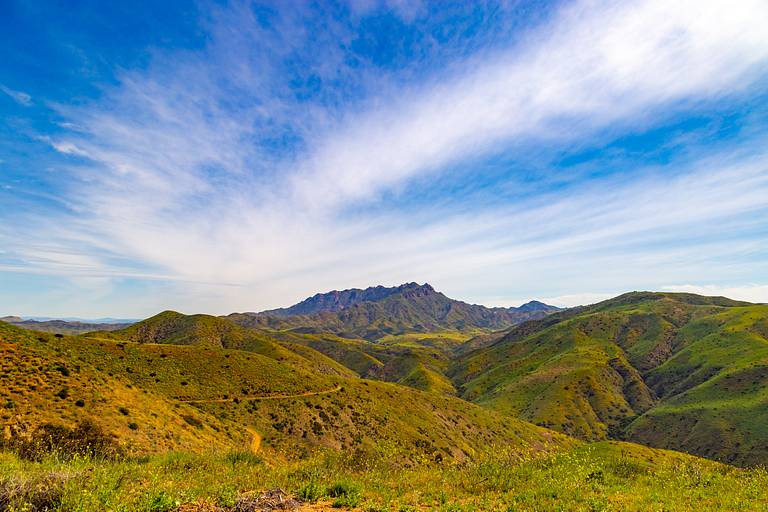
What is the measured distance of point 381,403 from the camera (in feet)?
286

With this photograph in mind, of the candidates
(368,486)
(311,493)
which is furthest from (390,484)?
(311,493)

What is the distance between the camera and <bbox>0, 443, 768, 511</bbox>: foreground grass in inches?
392

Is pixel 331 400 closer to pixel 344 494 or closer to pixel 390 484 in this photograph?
pixel 390 484

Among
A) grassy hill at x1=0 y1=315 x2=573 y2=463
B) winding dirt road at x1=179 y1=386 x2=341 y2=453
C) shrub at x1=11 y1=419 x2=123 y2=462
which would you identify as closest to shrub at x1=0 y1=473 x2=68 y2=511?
grassy hill at x1=0 y1=315 x2=573 y2=463

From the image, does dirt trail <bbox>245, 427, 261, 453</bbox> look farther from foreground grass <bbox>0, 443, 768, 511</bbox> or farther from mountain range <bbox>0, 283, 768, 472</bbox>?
foreground grass <bbox>0, 443, 768, 511</bbox>

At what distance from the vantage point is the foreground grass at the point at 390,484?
9953 mm

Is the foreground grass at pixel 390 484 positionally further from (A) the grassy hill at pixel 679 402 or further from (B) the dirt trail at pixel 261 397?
(A) the grassy hill at pixel 679 402

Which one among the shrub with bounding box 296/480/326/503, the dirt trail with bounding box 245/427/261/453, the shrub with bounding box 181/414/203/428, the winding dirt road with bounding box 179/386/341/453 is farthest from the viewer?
the winding dirt road with bounding box 179/386/341/453

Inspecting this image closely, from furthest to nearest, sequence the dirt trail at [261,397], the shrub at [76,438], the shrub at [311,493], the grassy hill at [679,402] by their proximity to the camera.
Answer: the grassy hill at [679,402]
the dirt trail at [261,397]
the shrub at [76,438]
the shrub at [311,493]

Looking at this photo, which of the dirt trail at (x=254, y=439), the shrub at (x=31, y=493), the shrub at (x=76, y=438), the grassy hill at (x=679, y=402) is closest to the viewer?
the shrub at (x=31, y=493)

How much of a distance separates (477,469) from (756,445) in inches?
6240

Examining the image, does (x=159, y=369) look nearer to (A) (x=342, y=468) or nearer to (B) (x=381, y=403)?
(B) (x=381, y=403)

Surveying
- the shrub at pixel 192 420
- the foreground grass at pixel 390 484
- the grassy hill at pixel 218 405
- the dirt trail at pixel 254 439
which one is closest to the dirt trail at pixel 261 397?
the grassy hill at pixel 218 405

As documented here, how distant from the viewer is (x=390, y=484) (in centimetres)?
1567
